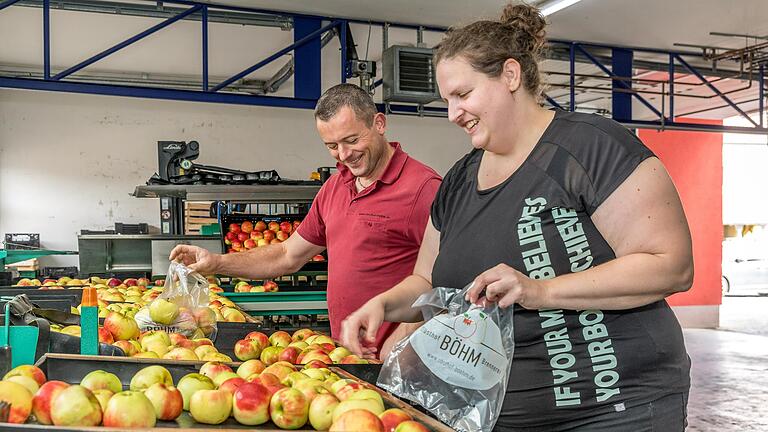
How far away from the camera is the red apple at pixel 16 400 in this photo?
1.31 meters

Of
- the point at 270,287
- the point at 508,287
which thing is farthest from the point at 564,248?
the point at 270,287

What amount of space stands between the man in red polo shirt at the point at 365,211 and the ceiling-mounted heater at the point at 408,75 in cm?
440

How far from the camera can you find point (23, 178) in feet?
32.7

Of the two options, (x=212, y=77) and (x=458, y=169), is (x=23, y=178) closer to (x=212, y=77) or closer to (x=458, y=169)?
(x=212, y=77)

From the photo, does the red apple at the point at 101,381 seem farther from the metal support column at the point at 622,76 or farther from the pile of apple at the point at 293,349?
the metal support column at the point at 622,76

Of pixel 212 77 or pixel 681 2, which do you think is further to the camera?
pixel 212 77

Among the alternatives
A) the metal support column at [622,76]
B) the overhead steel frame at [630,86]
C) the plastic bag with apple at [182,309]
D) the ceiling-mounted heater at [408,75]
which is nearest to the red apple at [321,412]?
the plastic bag with apple at [182,309]

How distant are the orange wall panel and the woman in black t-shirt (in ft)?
35.4

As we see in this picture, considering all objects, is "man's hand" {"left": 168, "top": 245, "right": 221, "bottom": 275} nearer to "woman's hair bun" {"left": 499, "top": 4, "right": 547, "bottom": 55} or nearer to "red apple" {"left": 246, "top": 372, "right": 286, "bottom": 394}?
"red apple" {"left": 246, "top": 372, "right": 286, "bottom": 394}

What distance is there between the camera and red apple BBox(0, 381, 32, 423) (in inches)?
51.4

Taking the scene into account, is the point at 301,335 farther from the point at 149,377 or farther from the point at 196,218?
the point at 196,218

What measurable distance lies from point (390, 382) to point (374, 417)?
1.25 feet

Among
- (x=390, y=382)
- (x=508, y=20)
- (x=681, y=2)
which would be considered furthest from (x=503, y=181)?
(x=681, y=2)

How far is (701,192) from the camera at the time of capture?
11.9 metres
